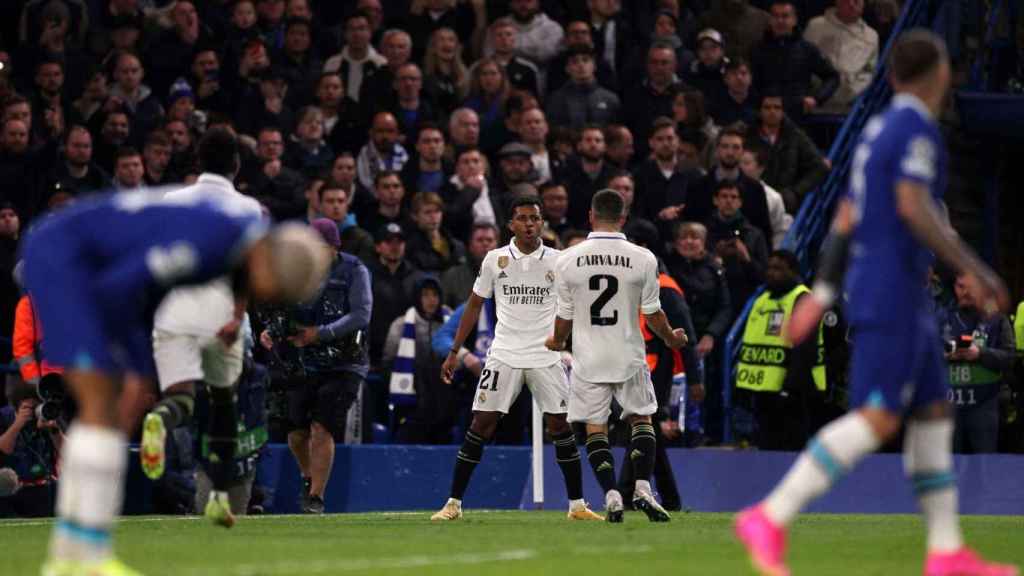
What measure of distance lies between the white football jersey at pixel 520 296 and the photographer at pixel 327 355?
1.55m

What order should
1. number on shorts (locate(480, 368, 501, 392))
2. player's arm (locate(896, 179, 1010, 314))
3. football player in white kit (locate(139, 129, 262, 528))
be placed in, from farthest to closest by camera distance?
number on shorts (locate(480, 368, 501, 392)), football player in white kit (locate(139, 129, 262, 528)), player's arm (locate(896, 179, 1010, 314))

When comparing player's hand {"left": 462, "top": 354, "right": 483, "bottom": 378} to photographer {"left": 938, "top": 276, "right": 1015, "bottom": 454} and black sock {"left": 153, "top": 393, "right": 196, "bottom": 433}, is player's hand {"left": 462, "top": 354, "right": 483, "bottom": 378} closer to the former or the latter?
photographer {"left": 938, "top": 276, "right": 1015, "bottom": 454}

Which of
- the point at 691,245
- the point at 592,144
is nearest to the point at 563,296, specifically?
the point at 691,245

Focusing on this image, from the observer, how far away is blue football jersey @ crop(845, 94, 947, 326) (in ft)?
26.6

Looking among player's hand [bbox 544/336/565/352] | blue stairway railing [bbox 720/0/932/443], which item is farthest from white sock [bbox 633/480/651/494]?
blue stairway railing [bbox 720/0/932/443]

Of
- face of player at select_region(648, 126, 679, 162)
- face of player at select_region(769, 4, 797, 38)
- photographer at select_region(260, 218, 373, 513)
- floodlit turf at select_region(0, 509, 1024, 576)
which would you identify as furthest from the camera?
face of player at select_region(769, 4, 797, 38)

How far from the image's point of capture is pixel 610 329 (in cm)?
1402

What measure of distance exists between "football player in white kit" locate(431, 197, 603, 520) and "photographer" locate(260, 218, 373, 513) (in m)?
1.39

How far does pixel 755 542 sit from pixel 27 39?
15059mm

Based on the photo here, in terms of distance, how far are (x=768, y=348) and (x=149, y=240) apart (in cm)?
1125

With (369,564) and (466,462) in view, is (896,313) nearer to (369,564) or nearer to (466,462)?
(369,564)

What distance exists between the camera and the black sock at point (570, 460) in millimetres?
14773

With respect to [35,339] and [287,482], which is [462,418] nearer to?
[287,482]

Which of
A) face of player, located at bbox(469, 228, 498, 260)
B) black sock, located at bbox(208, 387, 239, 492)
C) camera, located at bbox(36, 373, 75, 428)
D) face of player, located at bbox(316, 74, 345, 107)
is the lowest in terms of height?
camera, located at bbox(36, 373, 75, 428)
